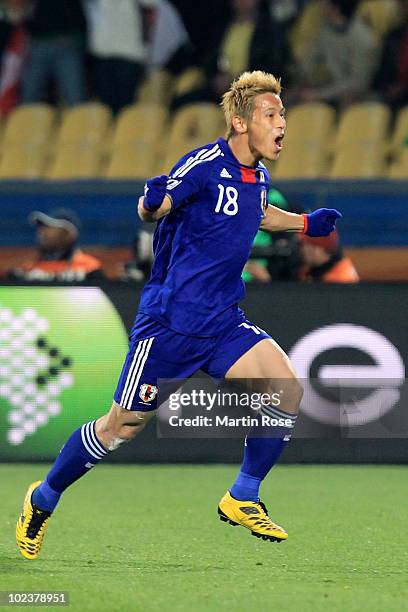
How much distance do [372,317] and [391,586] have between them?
4530mm

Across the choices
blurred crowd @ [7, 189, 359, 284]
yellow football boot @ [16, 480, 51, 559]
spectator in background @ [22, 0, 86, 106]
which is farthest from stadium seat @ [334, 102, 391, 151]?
yellow football boot @ [16, 480, 51, 559]

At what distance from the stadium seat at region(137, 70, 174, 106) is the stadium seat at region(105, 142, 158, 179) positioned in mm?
999

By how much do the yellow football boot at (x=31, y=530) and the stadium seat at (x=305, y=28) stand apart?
8.75 meters

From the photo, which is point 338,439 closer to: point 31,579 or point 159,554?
point 159,554

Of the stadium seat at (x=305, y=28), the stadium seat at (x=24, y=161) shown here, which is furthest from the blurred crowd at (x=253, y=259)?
the stadium seat at (x=305, y=28)

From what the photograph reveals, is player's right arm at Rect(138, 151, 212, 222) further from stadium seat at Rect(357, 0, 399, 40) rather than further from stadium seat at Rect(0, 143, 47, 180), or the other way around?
stadium seat at Rect(0, 143, 47, 180)

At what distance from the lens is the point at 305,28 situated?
1432cm

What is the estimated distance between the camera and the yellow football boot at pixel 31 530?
6223mm

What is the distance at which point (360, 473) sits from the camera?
382 inches

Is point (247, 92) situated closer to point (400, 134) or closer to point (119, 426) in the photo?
point (119, 426)

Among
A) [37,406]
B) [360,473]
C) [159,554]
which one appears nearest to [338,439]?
[360,473]

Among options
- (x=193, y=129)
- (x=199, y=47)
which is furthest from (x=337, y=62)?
(x=199, y=47)

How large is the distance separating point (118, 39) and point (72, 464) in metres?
9.35

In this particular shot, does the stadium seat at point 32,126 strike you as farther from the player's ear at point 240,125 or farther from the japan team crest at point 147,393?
the japan team crest at point 147,393
